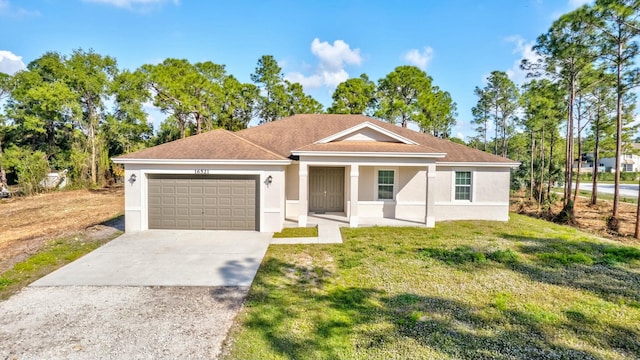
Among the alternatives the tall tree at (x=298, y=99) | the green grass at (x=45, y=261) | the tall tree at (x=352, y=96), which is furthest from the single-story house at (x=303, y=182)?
the tall tree at (x=298, y=99)

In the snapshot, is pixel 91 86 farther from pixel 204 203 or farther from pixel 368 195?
pixel 368 195

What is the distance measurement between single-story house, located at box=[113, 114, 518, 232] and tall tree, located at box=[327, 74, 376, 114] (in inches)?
644

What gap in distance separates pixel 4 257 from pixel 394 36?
18.6 metres

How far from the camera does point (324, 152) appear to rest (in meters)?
11.7

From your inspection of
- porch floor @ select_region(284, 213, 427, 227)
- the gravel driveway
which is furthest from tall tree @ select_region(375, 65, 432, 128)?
the gravel driveway

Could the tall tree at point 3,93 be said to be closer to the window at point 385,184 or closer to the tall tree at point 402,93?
the window at point 385,184

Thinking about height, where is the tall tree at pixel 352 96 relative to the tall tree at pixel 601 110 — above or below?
above

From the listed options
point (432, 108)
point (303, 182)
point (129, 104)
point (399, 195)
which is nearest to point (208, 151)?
point (303, 182)

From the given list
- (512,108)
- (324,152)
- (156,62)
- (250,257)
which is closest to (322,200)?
(324,152)

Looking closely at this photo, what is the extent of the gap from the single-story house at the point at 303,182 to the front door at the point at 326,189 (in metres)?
0.05

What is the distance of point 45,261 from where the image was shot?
8086 millimetres

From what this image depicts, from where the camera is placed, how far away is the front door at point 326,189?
14.3 meters

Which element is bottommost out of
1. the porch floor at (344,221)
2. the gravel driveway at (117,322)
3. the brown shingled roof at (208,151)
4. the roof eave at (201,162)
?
the gravel driveway at (117,322)

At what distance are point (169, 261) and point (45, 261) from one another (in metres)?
3.37
